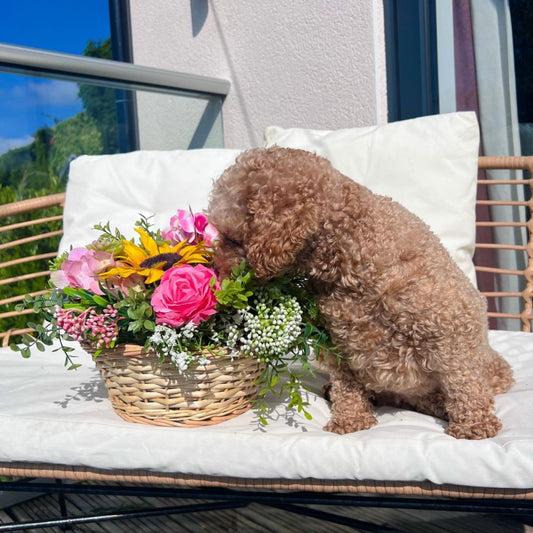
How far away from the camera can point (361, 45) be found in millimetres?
2861

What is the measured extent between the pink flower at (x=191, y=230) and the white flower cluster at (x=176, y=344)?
0.23 m

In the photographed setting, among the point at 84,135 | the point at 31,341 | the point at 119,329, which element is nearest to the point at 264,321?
the point at 119,329

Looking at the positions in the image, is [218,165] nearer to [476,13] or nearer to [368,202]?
[368,202]

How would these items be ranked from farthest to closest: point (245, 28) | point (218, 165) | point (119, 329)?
point (245, 28) < point (218, 165) < point (119, 329)

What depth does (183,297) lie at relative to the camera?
1234 millimetres

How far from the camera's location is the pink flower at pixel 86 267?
→ 1.36 metres

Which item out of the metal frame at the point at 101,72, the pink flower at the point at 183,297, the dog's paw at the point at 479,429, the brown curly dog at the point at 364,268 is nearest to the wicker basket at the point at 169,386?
the pink flower at the point at 183,297

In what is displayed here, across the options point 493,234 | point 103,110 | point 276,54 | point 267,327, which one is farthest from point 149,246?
point 276,54

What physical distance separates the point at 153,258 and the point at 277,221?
356mm

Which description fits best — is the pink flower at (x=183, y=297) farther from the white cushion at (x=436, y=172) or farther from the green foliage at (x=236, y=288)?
the white cushion at (x=436, y=172)

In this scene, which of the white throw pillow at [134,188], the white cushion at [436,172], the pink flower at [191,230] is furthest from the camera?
the white throw pillow at [134,188]

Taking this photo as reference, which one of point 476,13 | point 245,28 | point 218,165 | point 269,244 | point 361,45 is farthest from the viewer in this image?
point 245,28

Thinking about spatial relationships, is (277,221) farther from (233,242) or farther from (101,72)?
(101,72)

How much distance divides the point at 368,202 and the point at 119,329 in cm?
64
